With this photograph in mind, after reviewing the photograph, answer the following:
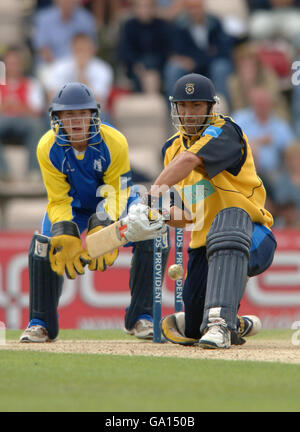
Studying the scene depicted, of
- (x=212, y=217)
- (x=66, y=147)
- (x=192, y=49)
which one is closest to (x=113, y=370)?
(x=212, y=217)

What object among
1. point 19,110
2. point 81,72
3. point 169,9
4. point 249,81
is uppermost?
point 169,9

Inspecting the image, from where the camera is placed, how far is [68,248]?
641 centimetres

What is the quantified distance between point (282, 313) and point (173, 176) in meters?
5.41

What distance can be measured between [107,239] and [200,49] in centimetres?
707

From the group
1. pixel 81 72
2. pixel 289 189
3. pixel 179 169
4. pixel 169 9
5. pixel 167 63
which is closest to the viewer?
pixel 179 169

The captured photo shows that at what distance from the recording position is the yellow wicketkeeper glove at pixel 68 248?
641 centimetres

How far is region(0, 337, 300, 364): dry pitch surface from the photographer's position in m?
5.57

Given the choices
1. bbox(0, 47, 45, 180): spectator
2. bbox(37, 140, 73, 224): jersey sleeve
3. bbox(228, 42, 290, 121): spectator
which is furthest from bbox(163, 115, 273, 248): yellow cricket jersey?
bbox(228, 42, 290, 121): spectator

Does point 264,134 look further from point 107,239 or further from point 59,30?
point 107,239

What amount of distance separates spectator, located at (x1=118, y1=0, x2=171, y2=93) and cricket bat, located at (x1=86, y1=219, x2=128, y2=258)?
7232 millimetres

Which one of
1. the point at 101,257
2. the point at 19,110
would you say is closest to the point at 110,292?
the point at 19,110

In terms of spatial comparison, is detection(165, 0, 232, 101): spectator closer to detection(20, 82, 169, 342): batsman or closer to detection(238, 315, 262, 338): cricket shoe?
detection(20, 82, 169, 342): batsman
